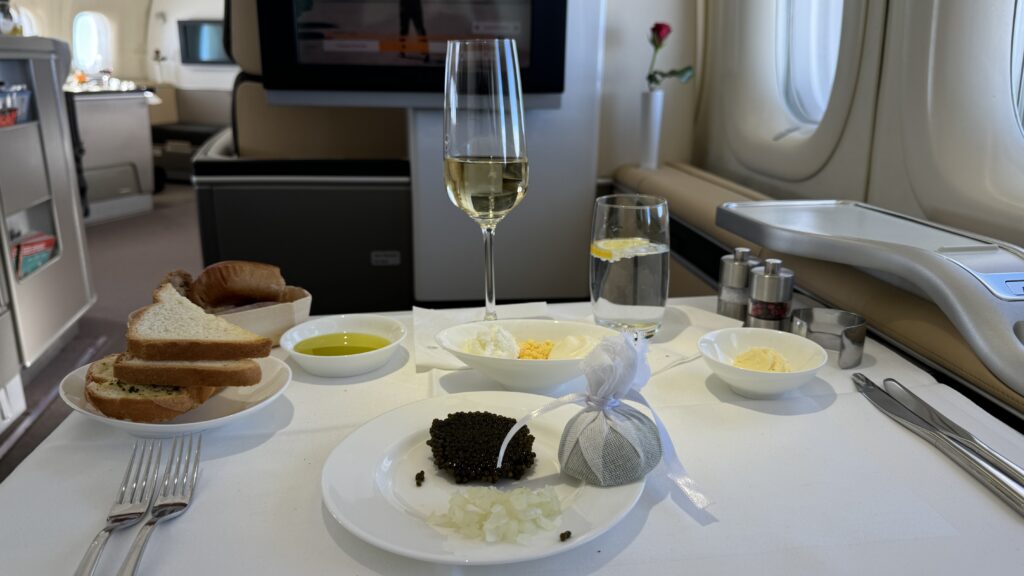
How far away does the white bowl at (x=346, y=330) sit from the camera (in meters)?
0.93

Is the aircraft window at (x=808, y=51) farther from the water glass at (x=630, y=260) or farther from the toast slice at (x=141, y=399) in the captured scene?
the toast slice at (x=141, y=399)

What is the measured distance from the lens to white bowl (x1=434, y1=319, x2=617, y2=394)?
0.85 metres

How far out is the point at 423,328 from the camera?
42.9 inches

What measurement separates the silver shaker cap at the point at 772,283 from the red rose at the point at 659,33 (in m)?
→ 1.43

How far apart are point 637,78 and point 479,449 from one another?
203cm

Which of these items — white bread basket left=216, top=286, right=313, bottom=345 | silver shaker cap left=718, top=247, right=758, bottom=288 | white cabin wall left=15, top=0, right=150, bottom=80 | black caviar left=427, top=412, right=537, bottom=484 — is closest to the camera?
black caviar left=427, top=412, right=537, bottom=484

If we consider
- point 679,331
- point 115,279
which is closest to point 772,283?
point 679,331

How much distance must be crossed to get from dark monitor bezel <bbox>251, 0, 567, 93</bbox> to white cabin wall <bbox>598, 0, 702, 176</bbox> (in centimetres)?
38

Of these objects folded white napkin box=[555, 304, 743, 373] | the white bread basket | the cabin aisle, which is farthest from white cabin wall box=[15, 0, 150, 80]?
folded white napkin box=[555, 304, 743, 373]

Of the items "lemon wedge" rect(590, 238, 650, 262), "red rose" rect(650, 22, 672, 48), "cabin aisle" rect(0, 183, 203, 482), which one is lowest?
"cabin aisle" rect(0, 183, 203, 482)

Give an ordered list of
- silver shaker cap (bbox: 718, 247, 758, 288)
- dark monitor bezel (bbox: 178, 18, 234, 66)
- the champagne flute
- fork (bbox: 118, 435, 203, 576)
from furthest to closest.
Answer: dark monitor bezel (bbox: 178, 18, 234, 66)
silver shaker cap (bbox: 718, 247, 758, 288)
the champagne flute
fork (bbox: 118, 435, 203, 576)

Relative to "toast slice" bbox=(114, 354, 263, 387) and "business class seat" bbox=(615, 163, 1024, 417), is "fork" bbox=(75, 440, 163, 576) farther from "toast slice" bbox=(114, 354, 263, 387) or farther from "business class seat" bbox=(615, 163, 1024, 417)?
"business class seat" bbox=(615, 163, 1024, 417)

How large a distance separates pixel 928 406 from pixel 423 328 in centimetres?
65

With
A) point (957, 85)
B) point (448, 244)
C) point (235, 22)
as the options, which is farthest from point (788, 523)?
point (235, 22)
